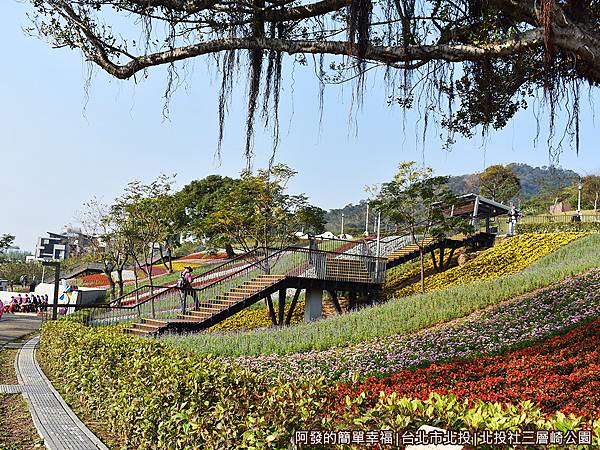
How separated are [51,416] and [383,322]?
7.76 m

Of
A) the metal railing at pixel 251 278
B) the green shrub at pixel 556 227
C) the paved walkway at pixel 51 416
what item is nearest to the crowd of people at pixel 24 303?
the metal railing at pixel 251 278

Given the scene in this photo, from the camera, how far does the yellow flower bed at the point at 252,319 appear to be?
2012 centimetres

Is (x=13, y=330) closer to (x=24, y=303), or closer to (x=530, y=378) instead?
(x=24, y=303)

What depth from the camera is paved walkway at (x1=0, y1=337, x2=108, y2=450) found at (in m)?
5.35

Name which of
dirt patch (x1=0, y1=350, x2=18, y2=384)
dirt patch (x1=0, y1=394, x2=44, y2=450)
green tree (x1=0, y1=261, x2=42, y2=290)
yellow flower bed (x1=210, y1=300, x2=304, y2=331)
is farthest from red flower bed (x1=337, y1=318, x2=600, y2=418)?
green tree (x1=0, y1=261, x2=42, y2=290)

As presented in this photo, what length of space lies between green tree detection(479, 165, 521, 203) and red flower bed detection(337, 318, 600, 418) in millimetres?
55028

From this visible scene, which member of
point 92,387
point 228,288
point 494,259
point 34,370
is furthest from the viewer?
point 494,259

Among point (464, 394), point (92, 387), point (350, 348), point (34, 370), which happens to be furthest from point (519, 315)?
point (34, 370)

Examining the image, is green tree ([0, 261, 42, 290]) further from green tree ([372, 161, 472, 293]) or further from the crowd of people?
green tree ([372, 161, 472, 293])

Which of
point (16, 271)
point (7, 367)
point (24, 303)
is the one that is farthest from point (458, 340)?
point (16, 271)

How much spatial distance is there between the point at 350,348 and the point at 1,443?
687cm

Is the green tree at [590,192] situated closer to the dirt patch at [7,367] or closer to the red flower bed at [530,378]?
the red flower bed at [530,378]

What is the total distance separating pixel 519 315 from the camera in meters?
11.1

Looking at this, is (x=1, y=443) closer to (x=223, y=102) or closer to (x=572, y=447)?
(x=223, y=102)
